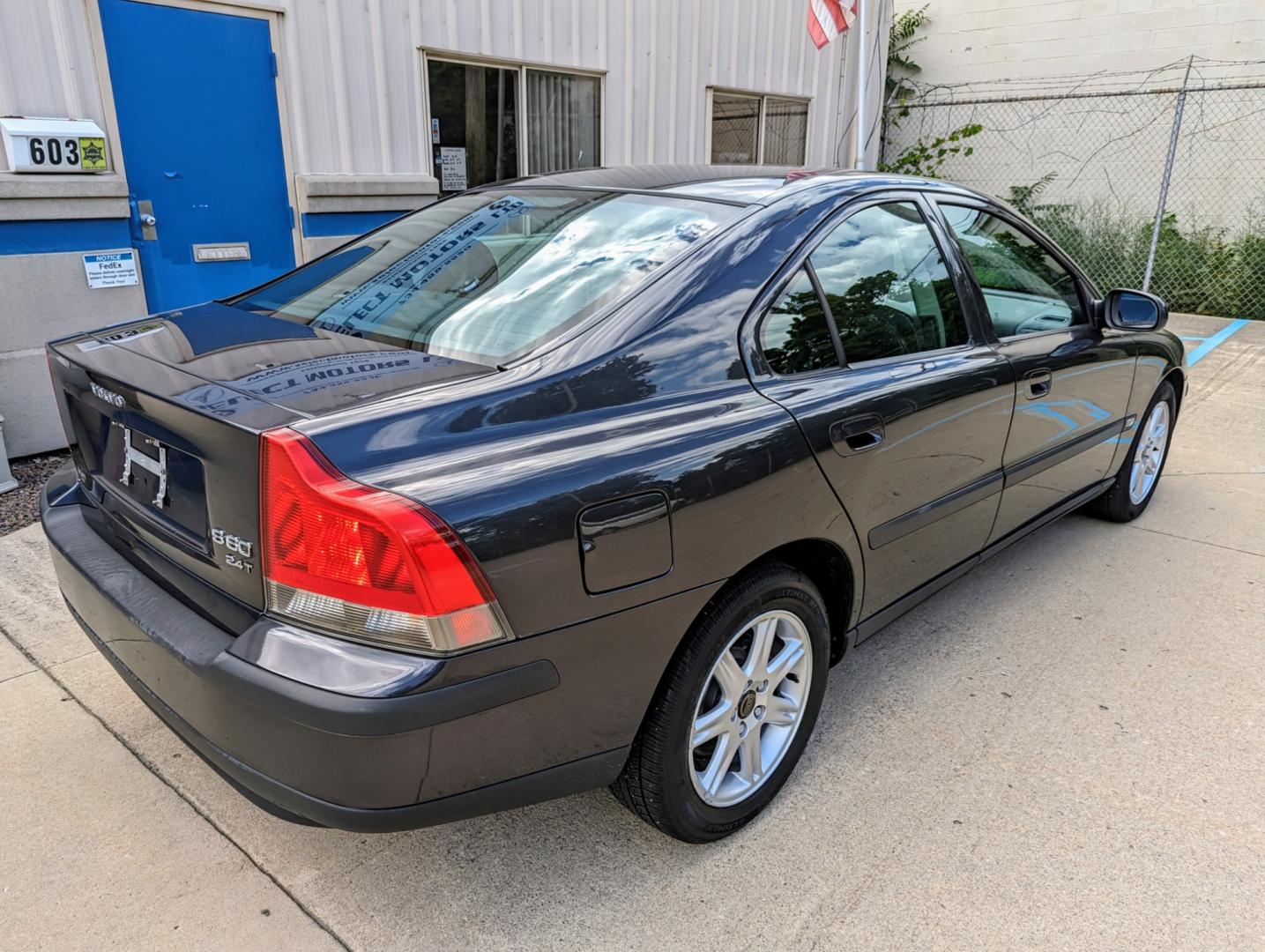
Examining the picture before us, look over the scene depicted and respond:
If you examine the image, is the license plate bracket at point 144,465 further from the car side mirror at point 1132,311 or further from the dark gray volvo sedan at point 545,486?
the car side mirror at point 1132,311

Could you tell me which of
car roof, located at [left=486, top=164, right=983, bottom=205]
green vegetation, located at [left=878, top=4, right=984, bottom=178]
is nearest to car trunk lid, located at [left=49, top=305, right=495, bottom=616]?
car roof, located at [left=486, top=164, right=983, bottom=205]

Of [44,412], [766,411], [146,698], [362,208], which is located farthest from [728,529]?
[362,208]

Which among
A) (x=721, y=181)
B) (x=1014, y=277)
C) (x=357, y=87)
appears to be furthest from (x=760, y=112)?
(x=721, y=181)

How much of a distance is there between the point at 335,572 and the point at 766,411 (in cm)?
107

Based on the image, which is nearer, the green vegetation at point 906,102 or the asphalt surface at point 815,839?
the asphalt surface at point 815,839

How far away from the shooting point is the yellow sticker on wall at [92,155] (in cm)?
485

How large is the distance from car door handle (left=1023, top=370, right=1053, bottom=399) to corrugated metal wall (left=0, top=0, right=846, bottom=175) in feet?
15.3

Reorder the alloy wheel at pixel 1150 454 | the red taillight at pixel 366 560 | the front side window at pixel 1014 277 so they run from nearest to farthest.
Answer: the red taillight at pixel 366 560 → the front side window at pixel 1014 277 → the alloy wheel at pixel 1150 454

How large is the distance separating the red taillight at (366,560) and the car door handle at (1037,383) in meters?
2.25

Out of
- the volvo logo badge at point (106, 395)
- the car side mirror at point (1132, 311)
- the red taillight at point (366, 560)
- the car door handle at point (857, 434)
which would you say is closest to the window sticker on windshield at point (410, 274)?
the volvo logo badge at point (106, 395)

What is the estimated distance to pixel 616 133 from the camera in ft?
25.8

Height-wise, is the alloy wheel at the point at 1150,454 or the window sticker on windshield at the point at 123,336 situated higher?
the window sticker on windshield at the point at 123,336

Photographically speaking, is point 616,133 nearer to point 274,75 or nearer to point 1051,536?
point 274,75

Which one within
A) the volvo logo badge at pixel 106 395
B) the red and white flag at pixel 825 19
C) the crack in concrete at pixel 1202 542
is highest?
the red and white flag at pixel 825 19
